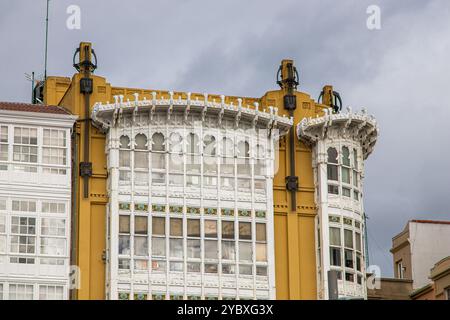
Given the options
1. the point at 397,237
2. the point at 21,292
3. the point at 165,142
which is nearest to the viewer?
the point at 21,292

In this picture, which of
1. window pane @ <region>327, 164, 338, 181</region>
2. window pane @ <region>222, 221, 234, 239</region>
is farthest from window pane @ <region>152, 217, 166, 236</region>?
window pane @ <region>327, 164, 338, 181</region>

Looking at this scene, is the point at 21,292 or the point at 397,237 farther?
the point at 397,237

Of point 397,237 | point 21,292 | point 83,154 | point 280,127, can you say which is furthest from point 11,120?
point 397,237

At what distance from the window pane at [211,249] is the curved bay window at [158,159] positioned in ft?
10.3

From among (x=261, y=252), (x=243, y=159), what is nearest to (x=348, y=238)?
(x=261, y=252)

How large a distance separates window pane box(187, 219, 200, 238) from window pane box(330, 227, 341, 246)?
5.98 metres

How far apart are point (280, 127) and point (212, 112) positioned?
10.2 feet

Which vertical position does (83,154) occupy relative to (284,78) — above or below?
below

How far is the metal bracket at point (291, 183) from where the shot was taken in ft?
181

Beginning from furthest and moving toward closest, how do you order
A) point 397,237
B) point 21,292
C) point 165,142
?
point 397,237 → point 165,142 → point 21,292

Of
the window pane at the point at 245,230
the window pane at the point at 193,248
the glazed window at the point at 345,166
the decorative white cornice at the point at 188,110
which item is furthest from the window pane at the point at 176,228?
the glazed window at the point at 345,166

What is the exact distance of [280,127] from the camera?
55375 mm

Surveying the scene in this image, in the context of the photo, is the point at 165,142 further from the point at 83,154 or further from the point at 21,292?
the point at 21,292

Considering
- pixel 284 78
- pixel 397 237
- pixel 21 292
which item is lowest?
pixel 21 292
